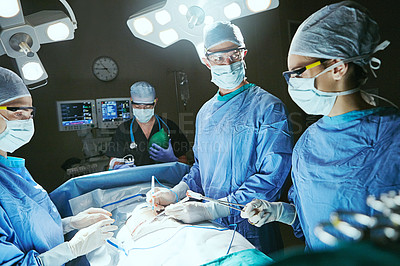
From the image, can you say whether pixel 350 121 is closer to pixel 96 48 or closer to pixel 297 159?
pixel 297 159

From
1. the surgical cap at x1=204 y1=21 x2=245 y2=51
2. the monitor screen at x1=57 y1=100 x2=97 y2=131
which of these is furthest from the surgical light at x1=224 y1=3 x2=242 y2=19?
the monitor screen at x1=57 y1=100 x2=97 y2=131

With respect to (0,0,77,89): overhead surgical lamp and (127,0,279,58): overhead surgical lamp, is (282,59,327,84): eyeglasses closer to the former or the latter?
(127,0,279,58): overhead surgical lamp

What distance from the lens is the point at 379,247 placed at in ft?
0.92

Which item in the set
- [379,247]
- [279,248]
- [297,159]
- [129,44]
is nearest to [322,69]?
[297,159]

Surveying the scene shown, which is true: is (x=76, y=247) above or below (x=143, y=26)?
below

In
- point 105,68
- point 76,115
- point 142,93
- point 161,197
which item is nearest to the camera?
point 161,197

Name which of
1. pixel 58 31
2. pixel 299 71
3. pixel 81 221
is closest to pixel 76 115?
pixel 58 31

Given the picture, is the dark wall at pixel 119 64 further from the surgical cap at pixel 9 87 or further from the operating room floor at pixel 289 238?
the surgical cap at pixel 9 87

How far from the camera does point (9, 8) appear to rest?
127 centimetres

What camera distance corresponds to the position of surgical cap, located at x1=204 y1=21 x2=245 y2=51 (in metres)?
1.42

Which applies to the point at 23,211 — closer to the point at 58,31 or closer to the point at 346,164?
the point at 58,31

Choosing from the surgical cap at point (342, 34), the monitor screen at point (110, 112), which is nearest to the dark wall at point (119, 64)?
the monitor screen at point (110, 112)

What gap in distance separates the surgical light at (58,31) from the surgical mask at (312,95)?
131cm

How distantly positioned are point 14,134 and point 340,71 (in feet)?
4.63
